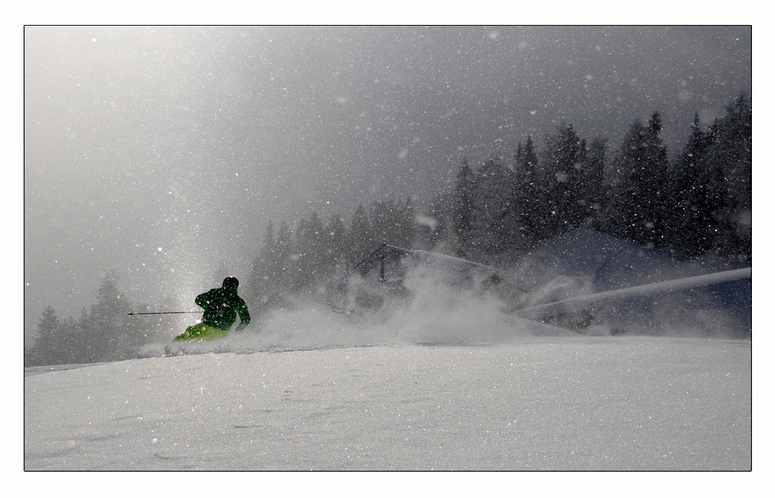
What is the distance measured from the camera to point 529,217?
4475 cm

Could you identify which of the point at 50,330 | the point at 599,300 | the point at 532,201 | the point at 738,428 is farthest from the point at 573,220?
the point at 50,330

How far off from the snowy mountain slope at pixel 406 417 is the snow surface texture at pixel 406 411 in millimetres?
11

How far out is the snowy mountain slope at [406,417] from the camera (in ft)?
8.05

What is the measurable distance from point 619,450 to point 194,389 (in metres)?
3.39

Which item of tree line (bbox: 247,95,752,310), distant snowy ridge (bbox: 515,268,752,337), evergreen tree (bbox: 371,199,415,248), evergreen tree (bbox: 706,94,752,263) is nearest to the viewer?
distant snowy ridge (bbox: 515,268,752,337)

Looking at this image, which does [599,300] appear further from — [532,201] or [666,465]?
[532,201]

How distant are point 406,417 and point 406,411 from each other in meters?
0.12

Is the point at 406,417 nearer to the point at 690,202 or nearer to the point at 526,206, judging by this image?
the point at 526,206

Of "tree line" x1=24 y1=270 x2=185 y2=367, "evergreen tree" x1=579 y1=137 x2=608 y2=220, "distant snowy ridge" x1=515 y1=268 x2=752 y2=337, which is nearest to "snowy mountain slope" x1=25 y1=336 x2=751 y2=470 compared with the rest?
"distant snowy ridge" x1=515 y1=268 x2=752 y2=337

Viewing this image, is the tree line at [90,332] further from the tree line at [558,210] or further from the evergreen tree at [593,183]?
the evergreen tree at [593,183]

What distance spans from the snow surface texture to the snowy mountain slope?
0.01 meters

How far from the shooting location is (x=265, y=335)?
9.23 metres

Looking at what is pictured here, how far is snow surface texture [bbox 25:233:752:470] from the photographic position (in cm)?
246

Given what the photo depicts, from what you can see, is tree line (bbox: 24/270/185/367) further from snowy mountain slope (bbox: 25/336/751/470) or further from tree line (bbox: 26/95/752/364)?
snowy mountain slope (bbox: 25/336/751/470)
